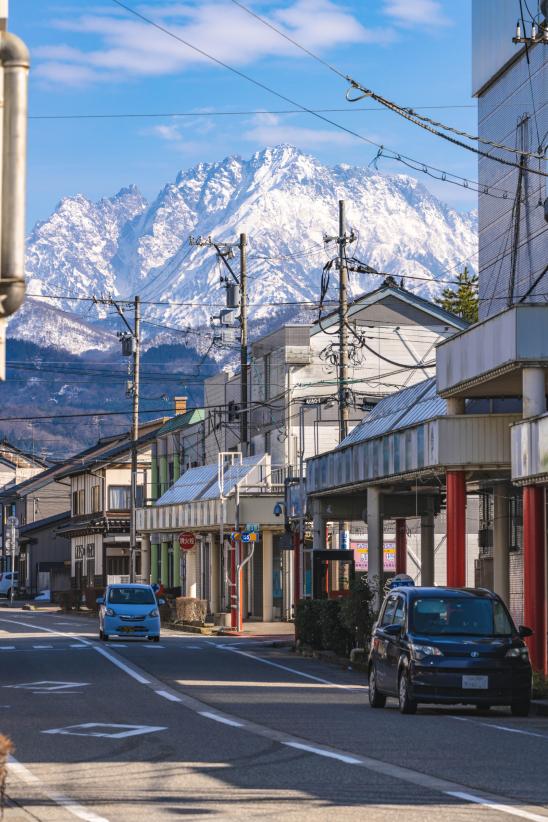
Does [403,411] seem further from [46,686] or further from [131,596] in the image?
[46,686]

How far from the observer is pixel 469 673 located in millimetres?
20156

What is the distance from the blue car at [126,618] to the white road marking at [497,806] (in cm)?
3325

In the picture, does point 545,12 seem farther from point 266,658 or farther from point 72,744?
point 72,744

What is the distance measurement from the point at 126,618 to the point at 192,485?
21877 mm

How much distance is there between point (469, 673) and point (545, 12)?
597 inches

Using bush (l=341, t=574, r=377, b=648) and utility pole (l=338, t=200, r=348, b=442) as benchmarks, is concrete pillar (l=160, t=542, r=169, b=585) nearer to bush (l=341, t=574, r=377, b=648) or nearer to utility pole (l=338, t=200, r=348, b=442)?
utility pole (l=338, t=200, r=348, b=442)

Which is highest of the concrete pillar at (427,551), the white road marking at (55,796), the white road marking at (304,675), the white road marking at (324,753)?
the concrete pillar at (427,551)

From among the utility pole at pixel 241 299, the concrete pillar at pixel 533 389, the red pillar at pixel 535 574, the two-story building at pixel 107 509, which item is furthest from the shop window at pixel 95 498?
the red pillar at pixel 535 574

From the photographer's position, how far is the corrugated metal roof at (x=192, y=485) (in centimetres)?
6351

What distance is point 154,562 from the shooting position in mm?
80125

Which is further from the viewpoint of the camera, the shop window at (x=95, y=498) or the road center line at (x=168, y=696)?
the shop window at (x=95, y=498)

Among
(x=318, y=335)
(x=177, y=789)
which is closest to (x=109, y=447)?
(x=318, y=335)

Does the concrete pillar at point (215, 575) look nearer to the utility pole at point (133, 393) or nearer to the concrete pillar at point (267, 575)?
the utility pole at point (133, 393)

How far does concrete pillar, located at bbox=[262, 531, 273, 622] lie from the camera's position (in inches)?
2349
